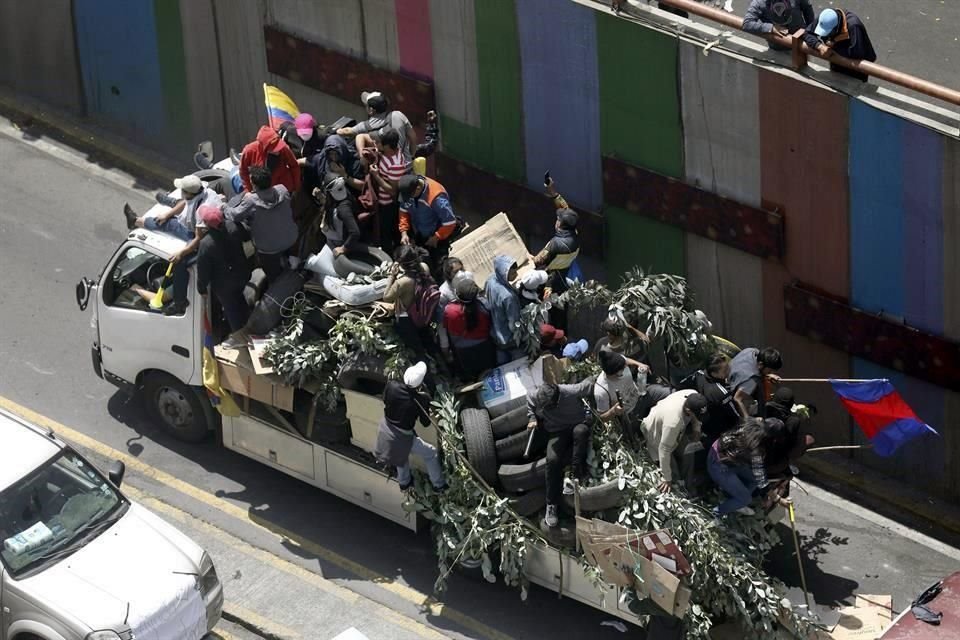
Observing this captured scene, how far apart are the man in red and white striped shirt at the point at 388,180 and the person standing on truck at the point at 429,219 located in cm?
21

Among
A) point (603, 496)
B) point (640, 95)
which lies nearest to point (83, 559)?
point (603, 496)

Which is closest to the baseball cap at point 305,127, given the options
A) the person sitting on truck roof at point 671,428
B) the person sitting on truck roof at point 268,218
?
the person sitting on truck roof at point 268,218

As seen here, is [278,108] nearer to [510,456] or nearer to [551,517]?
[510,456]

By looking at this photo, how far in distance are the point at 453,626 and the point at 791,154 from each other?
4.85 metres

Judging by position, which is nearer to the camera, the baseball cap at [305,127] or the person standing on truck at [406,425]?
the person standing on truck at [406,425]

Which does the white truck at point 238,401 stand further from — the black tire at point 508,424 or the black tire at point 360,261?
the black tire at point 360,261

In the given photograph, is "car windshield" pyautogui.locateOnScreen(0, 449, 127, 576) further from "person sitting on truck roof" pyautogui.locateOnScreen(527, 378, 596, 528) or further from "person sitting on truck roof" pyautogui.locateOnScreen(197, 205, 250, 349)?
"person sitting on truck roof" pyautogui.locateOnScreen(527, 378, 596, 528)

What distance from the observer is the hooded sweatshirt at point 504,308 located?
1305 cm

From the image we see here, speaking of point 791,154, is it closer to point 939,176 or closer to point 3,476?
point 939,176

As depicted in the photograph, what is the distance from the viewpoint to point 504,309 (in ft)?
42.9

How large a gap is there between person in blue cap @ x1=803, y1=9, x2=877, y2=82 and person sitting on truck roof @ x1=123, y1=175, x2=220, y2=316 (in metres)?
5.25

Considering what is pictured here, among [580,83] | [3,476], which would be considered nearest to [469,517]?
[3,476]

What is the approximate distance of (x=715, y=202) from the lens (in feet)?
47.2

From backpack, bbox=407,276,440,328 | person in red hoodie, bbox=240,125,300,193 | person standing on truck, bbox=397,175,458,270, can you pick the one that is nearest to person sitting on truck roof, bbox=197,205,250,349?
person in red hoodie, bbox=240,125,300,193
